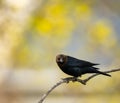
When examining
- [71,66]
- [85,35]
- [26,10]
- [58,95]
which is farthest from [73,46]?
[71,66]

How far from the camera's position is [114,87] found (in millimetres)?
3096

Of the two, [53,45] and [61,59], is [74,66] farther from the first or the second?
[53,45]

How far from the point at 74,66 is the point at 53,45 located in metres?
2.35

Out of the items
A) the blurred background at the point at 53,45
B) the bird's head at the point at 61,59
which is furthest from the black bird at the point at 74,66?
the blurred background at the point at 53,45

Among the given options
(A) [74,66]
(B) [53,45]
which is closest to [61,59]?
(A) [74,66]

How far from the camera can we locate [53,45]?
3.35 m

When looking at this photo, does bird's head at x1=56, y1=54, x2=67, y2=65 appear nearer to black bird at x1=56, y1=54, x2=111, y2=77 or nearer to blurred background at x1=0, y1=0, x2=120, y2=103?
black bird at x1=56, y1=54, x2=111, y2=77

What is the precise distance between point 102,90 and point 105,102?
8cm

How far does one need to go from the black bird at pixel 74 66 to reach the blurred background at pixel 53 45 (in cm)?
199

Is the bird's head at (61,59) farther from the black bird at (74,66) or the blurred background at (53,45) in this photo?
the blurred background at (53,45)

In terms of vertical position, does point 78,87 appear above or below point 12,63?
below

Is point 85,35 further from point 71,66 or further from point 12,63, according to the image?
point 71,66

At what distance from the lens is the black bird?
3.18 feet

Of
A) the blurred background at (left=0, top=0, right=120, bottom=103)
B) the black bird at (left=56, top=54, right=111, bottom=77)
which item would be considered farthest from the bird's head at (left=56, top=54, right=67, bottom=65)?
the blurred background at (left=0, top=0, right=120, bottom=103)
